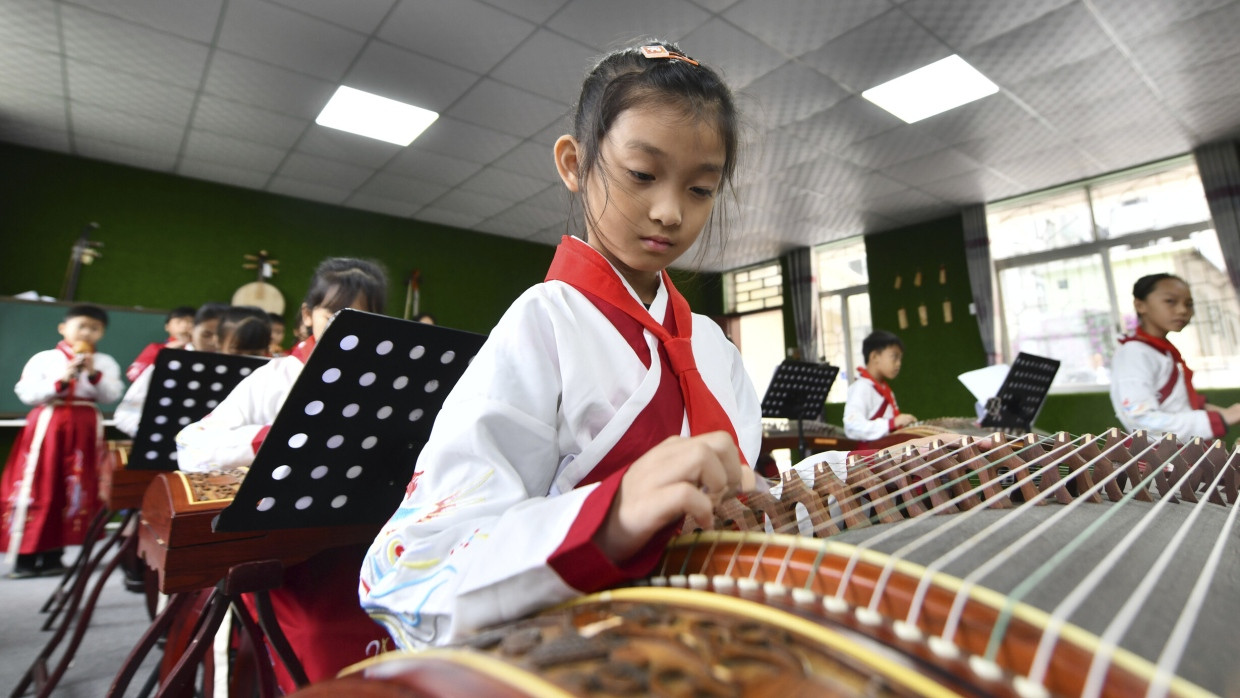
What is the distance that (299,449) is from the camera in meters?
1.02

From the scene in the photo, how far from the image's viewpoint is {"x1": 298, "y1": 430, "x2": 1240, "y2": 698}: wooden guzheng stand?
0.28m

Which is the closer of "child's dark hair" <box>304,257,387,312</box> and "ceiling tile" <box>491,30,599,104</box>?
"child's dark hair" <box>304,257,387,312</box>

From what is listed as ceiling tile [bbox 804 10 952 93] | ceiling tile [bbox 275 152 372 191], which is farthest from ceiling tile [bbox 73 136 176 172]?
ceiling tile [bbox 804 10 952 93]

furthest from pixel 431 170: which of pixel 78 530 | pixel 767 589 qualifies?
pixel 767 589

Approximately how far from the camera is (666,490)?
449mm

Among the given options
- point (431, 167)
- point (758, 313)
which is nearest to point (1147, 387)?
point (431, 167)

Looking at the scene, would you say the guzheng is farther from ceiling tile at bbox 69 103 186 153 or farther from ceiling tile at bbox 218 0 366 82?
ceiling tile at bbox 69 103 186 153

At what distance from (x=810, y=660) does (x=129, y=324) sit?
6.98 m

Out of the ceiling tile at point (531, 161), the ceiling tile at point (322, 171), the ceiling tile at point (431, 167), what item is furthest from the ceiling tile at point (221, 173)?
the ceiling tile at point (531, 161)

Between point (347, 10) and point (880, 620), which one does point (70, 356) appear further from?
point (880, 620)

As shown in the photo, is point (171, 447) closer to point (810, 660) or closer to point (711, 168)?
point (711, 168)

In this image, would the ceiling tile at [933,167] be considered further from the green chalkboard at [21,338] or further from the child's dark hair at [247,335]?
the green chalkboard at [21,338]

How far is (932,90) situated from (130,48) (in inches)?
224

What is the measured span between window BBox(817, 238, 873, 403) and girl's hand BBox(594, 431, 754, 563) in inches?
331
